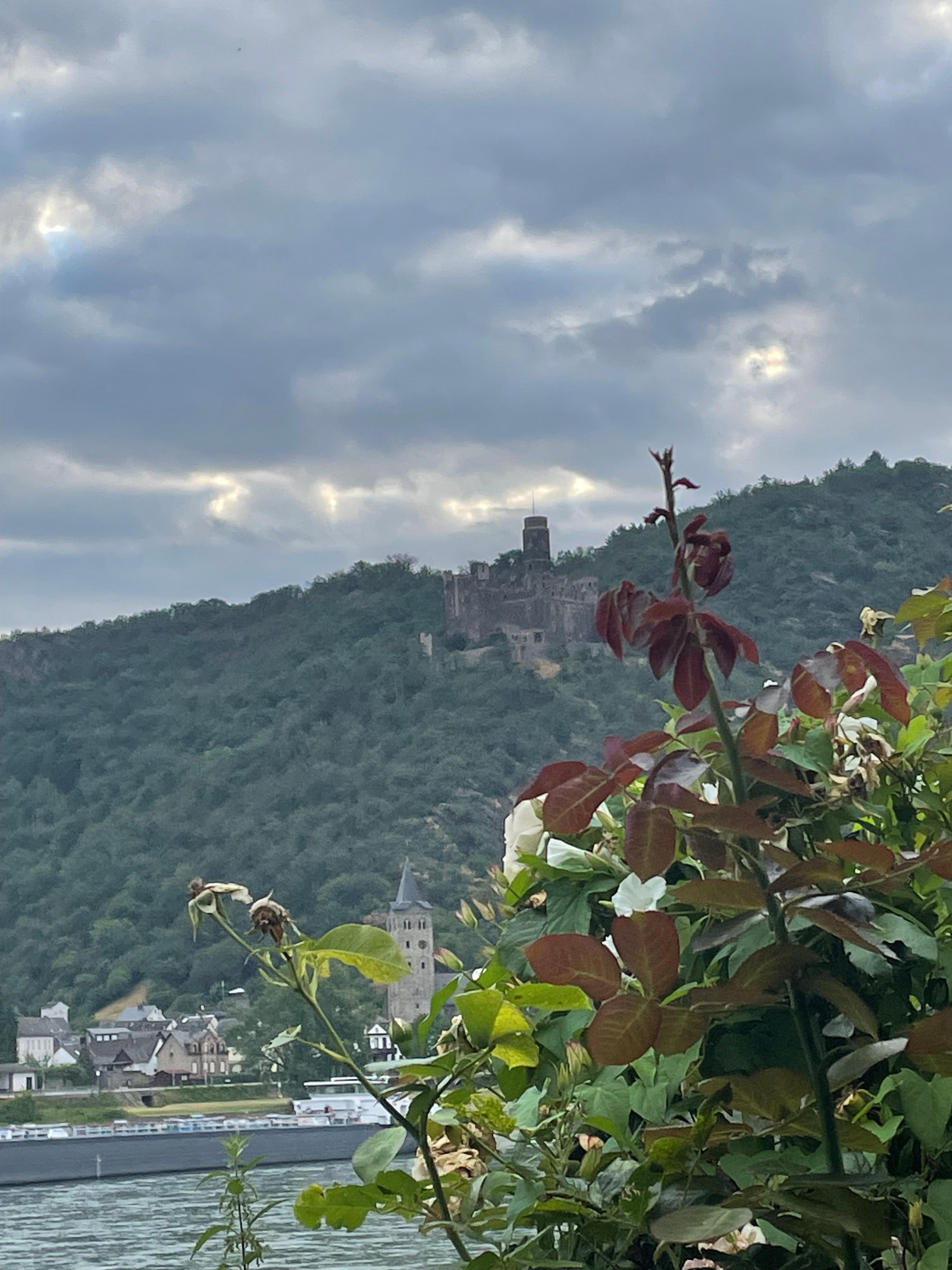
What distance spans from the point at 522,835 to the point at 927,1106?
30 cm

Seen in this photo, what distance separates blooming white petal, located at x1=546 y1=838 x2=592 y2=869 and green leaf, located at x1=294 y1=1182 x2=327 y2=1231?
209 millimetres

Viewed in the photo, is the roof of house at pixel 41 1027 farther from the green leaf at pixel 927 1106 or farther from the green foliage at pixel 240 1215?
the green leaf at pixel 927 1106

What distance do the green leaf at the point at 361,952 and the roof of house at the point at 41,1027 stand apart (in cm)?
4207

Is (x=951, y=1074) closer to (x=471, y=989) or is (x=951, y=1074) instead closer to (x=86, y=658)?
(x=471, y=989)

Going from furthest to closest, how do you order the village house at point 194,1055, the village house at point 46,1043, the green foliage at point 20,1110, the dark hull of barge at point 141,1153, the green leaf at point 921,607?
the village house at point 46,1043, the village house at point 194,1055, the green foliage at point 20,1110, the dark hull of barge at point 141,1153, the green leaf at point 921,607

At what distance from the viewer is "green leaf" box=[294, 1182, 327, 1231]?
24.9 inches

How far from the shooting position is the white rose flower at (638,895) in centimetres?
68

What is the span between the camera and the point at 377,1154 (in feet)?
1.96

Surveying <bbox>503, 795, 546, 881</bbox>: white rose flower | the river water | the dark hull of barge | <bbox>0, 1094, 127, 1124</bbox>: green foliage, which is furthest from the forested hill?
<bbox>503, 795, 546, 881</bbox>: white rose flower

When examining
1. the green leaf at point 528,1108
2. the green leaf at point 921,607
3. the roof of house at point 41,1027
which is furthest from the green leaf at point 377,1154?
the roof of house at point 41,1027

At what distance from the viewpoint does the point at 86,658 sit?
233 ft

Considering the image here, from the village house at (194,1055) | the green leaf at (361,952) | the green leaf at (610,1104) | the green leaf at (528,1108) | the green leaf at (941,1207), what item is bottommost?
the village house at (194,1055)

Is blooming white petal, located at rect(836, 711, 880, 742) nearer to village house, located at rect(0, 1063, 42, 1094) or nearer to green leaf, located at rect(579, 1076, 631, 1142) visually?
green leaf, located at rect(579, 1076, 631, 1142)

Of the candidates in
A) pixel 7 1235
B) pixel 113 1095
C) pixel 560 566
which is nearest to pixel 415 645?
pixel 560 566
